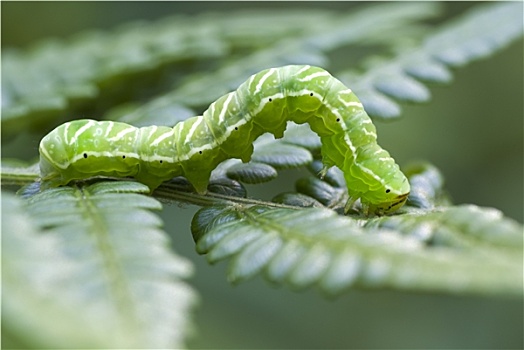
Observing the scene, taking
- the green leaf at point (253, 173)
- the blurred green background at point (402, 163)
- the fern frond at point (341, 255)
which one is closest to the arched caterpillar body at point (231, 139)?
the green leaf at point (253, 173)

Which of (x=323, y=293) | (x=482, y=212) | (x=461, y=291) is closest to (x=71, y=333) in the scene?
(x=323, y=293)

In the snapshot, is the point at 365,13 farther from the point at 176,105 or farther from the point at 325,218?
the point at 325,218

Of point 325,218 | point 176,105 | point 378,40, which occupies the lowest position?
point 325,218

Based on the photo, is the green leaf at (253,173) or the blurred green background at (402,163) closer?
the green leaf at (253,173)

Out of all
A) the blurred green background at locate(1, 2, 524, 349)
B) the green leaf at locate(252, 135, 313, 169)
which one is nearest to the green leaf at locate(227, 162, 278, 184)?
the green leaf at locate(252, 135, 313, 169)

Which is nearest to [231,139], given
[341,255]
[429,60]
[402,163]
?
[341,255]

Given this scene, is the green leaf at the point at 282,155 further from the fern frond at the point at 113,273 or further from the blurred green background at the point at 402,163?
the blurred green background at the point at 402,163

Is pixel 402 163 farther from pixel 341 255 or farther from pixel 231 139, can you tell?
pixel 341 255
